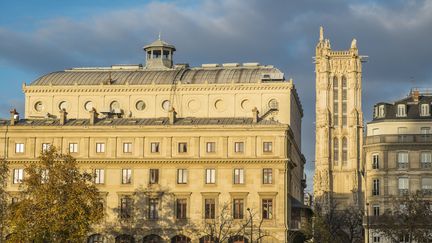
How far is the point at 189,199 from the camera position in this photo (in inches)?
4673

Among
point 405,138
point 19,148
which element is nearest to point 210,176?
point 405,138

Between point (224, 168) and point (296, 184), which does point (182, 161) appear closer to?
point (224, 168)

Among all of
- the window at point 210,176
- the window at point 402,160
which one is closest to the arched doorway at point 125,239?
the window at point 210,176

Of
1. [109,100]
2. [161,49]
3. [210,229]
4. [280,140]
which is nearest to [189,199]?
[210,229]

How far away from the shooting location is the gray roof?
476 ft

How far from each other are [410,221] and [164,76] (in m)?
50.4

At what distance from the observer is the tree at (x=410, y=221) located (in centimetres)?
10869

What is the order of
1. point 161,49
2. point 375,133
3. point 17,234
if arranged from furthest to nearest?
point 161,49 < point 375,133 < point 17,234

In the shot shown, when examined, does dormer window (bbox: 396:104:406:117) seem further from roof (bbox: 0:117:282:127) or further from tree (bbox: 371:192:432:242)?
roof (bbox: 0:117:282:127)

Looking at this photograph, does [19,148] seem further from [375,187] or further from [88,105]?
[375,187]


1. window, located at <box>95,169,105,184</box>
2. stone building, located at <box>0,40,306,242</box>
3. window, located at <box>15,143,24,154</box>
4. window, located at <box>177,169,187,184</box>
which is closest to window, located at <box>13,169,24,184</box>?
stone building, located at <box>0,40,306,242</box>

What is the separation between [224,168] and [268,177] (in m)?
5.15

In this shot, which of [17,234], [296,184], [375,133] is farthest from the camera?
[296,184]

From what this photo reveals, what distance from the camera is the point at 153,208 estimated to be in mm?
119562
